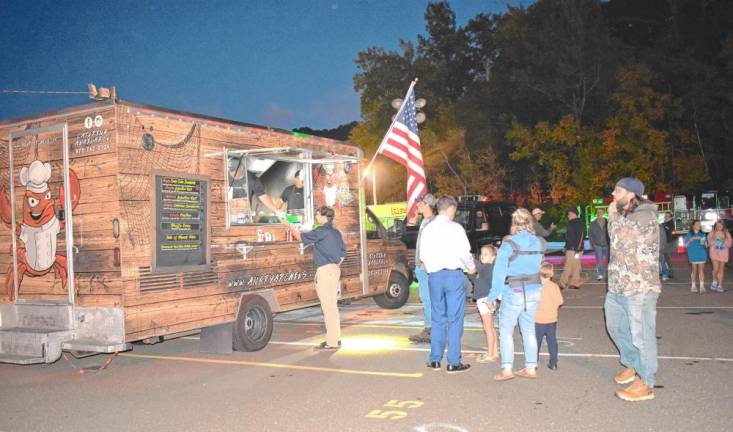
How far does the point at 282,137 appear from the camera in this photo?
9773 mm

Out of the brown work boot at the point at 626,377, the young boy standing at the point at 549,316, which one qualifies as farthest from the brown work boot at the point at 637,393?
the young boy standing at the point at 549,316

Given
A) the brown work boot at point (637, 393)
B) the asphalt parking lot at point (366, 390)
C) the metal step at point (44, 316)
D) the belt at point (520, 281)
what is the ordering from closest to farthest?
the asphalt parking lot at point (366, 390), the brown work boot at point (637, 393), the belt at point (520, 281), the metal step at point (44, 316)

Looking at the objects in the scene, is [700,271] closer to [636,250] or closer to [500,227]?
[500,227]

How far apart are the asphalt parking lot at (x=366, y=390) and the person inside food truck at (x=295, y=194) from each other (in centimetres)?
197

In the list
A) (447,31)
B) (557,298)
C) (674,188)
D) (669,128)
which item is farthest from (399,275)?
(447,31)

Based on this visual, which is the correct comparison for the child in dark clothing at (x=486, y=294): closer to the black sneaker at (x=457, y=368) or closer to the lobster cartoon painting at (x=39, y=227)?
the black sneaker at (x=457, y=368)

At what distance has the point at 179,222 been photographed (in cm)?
810

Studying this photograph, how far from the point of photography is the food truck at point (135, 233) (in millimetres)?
7578

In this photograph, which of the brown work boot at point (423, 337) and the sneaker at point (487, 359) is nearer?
the sneaker at point (487, 359)

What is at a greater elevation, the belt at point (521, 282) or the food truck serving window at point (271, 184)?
the food truck serving window at point (271, 184)

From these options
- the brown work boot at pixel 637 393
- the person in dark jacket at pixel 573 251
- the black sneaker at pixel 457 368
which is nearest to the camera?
the brown work boot at pixel 637 393

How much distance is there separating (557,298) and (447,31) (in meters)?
55.3

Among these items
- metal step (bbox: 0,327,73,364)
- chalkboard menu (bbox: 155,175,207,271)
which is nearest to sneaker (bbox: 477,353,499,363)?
chalkboard menu (bbox: 155,175,207,271)

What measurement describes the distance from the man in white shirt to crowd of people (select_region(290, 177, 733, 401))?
0.03ft
